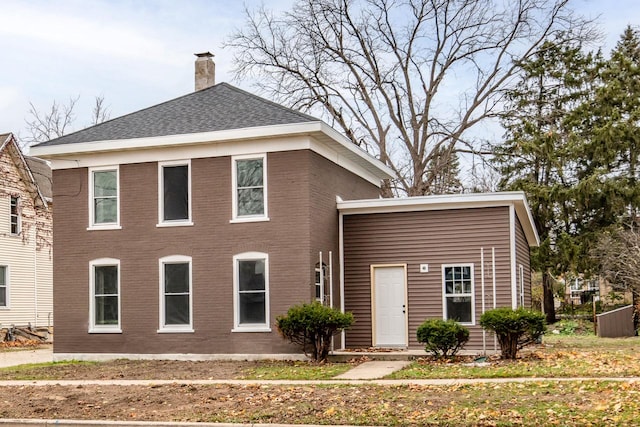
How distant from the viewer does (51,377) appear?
18.0 m

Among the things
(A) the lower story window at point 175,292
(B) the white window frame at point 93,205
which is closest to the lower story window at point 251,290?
(A) the lower story window at point 175,292

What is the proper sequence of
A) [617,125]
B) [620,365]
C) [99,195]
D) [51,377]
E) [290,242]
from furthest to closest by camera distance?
1. [617,125]
2. [99,195]
3. [290,242]
4. [51,377]
5. [620,365]

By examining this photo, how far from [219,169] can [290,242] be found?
8.89ft

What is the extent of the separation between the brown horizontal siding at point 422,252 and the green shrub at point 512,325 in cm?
254

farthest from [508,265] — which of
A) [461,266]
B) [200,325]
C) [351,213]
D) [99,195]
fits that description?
[99,195]

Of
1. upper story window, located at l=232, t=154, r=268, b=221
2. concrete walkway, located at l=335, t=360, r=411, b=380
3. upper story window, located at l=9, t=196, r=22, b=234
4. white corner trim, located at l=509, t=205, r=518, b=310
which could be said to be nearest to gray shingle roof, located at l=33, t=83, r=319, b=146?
upper story window, located at l=232, t=154, r=268, b=221

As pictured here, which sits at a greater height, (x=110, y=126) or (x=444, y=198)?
(x=110, y=126)

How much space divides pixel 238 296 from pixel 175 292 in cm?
179

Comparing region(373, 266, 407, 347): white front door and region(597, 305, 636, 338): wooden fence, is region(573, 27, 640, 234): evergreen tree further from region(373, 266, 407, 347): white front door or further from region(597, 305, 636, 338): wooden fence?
region(373, 266, 407, 347): white front door

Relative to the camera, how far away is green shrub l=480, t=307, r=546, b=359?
18.2 meters

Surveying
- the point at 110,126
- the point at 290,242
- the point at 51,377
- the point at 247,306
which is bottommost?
the point at 51,377

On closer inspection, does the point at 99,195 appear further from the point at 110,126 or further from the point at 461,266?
the point at 461,266

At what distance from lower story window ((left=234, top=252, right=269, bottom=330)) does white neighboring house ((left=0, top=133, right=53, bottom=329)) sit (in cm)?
1651

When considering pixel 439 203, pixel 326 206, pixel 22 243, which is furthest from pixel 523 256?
pixel 22 243
